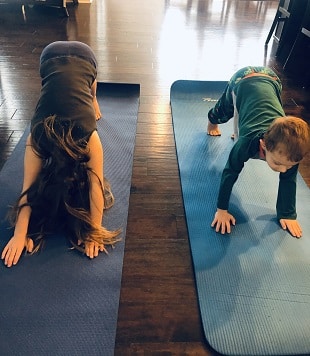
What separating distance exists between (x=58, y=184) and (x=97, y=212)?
0.63ft

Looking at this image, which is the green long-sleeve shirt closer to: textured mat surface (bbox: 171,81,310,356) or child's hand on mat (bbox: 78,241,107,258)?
textured mat surface (bbox: 171,81,310,356)

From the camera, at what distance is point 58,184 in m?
1.25

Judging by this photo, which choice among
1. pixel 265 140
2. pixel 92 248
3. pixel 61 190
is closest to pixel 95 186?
pixel 61 190

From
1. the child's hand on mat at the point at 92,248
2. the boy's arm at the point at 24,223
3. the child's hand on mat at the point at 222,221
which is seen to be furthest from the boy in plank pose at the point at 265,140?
the boy's arm at the point at 24,223

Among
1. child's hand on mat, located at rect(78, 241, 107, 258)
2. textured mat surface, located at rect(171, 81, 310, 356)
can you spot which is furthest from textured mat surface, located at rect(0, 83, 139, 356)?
textured mat surface, located at rect(171, 81, 310, 356)

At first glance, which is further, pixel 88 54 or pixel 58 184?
pixel 88 54

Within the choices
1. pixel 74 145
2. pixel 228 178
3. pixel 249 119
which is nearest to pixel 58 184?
pixel 74 145

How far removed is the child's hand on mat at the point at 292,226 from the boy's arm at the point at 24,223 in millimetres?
980

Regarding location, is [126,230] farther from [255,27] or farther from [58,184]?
[255,27]

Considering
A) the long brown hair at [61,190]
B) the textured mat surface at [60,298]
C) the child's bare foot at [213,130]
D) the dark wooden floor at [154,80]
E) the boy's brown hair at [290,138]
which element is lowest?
the dark wooden floor at [154,80]

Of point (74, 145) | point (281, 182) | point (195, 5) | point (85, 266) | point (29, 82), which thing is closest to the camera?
point (74, 145)

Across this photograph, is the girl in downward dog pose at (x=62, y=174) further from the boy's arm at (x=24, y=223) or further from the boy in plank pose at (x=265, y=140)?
the boy in plank pose at (x=265, y=140)

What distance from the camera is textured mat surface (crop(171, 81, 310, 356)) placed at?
1.13 meters

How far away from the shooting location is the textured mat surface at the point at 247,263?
1133 mm
